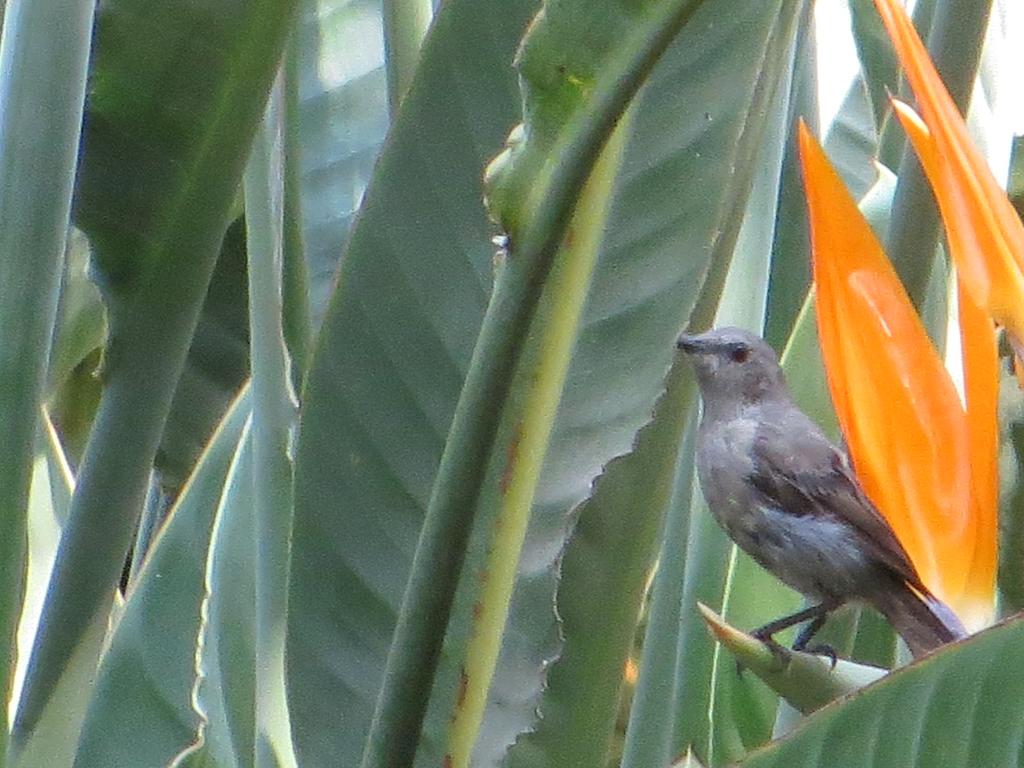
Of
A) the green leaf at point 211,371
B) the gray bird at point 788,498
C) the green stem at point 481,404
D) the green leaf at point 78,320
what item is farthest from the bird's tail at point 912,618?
the green leaf at point 78,320

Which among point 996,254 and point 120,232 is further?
point 120,232

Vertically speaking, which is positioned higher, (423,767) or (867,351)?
(867,351)

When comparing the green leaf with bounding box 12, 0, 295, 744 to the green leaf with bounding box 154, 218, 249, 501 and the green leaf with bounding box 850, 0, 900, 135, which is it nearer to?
the green leaf with bounding box 154, 218, 249, 501

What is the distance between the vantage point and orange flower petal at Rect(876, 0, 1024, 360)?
0.46 meters

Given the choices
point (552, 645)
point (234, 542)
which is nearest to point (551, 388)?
point (552, 645)

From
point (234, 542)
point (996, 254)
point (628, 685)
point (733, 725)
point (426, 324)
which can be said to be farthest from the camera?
point (628, 685)

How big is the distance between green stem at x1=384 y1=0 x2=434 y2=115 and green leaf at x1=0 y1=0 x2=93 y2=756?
0.26 m

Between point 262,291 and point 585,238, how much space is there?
237 mm

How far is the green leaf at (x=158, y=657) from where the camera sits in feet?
2.55

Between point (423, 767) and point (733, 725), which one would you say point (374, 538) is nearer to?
point (423, 767)

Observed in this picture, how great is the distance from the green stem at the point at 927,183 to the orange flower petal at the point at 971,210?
0.13m

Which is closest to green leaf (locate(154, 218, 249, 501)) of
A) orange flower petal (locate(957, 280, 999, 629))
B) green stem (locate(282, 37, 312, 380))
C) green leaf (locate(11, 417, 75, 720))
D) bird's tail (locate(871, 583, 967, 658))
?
green leaf (locate(11, 417, 75, 720))

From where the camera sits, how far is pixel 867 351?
1.64 ft

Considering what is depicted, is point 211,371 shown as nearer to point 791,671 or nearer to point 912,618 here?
point 912,618
